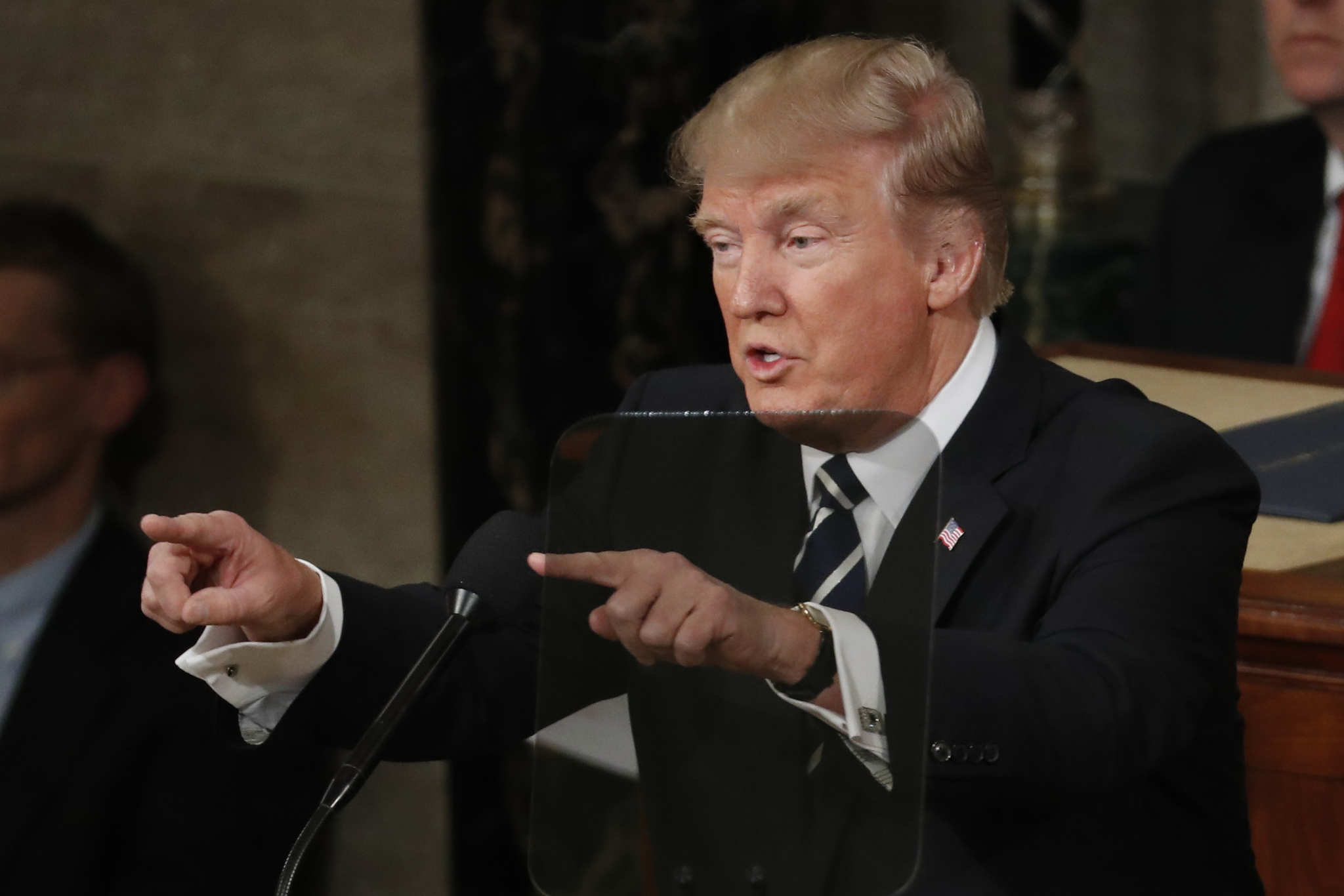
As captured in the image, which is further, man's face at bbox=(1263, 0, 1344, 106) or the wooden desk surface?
man's face at bbox=(1263, 0, 1344, 106)

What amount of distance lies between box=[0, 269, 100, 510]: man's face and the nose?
5.50ft

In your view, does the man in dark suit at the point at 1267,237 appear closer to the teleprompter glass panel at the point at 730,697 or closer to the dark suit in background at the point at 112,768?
the dark suit in background at the point at 112,768

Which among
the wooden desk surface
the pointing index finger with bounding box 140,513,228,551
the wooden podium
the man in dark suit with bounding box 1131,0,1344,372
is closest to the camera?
the pointing index finger with bounding box 140,513,228,551

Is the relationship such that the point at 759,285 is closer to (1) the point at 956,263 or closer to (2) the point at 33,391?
(1) the point at 956,263

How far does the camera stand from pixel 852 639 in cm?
104

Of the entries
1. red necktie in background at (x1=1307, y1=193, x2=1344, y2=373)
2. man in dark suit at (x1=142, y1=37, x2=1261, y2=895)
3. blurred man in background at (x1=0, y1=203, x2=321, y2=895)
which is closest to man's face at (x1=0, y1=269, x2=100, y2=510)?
blurred man in background at (x1=0, y1=203, x2=321, y2=895)

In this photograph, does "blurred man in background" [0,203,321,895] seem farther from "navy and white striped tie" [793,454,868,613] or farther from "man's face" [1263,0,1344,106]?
"man's face" [1263,0,1344,106]

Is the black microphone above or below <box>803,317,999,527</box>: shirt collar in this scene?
below

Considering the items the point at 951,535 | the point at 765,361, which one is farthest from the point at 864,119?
the point at 951,535

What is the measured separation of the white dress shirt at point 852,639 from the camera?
104 centimetres

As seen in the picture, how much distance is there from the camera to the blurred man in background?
264 cm

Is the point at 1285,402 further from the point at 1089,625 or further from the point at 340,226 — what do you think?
the point at 340,226

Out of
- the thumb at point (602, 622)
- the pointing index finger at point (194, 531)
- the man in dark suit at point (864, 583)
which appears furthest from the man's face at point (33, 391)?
the thumb at point (602, 622)

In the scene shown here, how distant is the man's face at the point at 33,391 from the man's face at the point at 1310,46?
202cm
